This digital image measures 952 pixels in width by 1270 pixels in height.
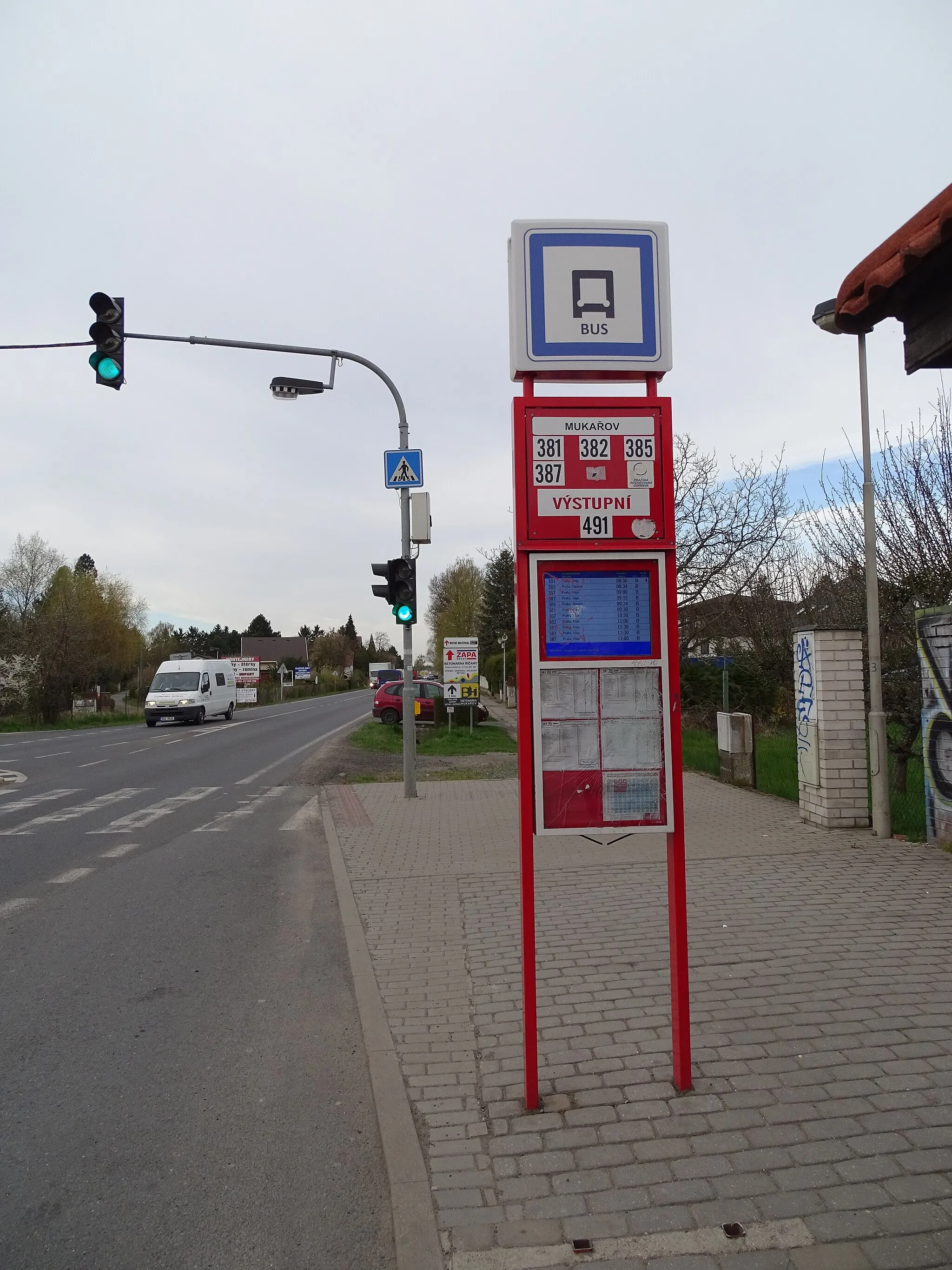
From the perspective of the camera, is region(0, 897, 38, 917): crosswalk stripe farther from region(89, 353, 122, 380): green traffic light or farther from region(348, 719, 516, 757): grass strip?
region(348, 719, 516, 757): grass strip

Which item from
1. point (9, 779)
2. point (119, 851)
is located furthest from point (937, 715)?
point (9, 779)

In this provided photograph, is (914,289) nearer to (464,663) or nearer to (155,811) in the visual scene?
(155,811)

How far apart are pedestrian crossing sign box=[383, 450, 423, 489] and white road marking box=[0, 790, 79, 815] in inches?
264

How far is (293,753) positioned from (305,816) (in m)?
9.15

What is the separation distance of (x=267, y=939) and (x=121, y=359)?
726cm

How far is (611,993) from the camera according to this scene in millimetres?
4586

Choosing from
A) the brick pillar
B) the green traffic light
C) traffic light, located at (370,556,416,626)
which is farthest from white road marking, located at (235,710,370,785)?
the brick pillar

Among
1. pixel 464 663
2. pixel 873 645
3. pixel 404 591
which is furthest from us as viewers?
pixel 464 663

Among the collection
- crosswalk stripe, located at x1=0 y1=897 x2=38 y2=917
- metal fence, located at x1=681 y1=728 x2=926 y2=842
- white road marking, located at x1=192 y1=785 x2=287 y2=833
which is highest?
metal fence, located at x1=681 y1=728 x2=926 y2=842

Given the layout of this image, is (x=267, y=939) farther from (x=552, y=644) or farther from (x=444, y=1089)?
(x=552, y=644)

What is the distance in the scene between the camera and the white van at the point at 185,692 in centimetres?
3034

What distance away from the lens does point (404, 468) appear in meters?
12.5

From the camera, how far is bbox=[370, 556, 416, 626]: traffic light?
484 inches

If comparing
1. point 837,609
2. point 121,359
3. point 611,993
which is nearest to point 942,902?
point 611,993
